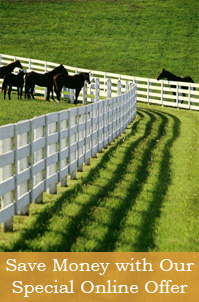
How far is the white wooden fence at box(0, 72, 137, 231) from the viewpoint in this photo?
7.51m

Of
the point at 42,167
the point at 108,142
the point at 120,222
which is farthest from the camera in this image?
the point at 108,142

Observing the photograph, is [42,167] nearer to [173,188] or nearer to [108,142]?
[173,188]

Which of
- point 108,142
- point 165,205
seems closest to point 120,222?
point 165,205

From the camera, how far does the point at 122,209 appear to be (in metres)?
8.70

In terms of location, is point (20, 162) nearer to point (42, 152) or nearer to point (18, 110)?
point (42, 152)

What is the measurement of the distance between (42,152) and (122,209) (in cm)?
160

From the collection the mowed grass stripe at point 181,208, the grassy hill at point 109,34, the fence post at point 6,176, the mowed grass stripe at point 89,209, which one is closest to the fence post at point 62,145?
the mowed grass stripe at point 89,209

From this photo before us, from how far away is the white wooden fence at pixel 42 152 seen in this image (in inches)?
296

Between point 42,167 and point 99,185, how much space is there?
5.38ft

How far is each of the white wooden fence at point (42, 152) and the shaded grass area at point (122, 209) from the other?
0.29 m

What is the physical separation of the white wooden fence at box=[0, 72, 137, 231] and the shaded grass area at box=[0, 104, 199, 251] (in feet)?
0.94

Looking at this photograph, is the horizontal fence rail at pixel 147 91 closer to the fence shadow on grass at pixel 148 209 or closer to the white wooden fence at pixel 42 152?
the white wooden fence at pixel 42 152

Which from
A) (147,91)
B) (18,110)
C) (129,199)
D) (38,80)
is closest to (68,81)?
(38,80)

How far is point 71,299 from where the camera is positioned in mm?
5609
